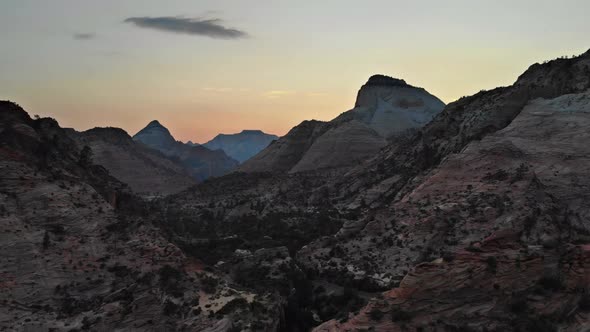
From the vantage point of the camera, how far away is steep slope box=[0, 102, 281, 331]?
28.8 metres

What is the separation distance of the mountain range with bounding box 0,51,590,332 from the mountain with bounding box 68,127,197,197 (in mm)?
53346

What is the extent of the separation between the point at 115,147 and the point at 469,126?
90921 mm

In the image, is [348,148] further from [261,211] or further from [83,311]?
[83,311]

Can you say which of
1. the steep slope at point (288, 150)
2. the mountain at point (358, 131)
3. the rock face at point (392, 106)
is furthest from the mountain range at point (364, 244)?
the rock face at point (392, 106)

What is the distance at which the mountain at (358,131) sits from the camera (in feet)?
332

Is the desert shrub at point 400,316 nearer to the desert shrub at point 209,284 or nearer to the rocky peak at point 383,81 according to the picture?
the desert shrub at point 209,284

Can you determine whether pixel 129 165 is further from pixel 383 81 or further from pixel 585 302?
pixel 585 302

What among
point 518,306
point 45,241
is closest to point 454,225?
point 518,306

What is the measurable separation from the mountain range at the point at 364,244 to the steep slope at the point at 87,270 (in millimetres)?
92

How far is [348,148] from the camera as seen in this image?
10125cm

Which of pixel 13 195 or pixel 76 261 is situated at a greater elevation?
pixel 13 195

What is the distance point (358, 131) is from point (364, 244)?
2559 inches

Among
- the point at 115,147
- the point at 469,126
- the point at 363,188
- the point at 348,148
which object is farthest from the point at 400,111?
the point at 469,126

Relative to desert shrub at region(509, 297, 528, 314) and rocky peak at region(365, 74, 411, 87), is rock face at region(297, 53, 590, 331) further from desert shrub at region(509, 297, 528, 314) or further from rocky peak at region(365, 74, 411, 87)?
rocky peak at region(365, 74, 411, 87)
